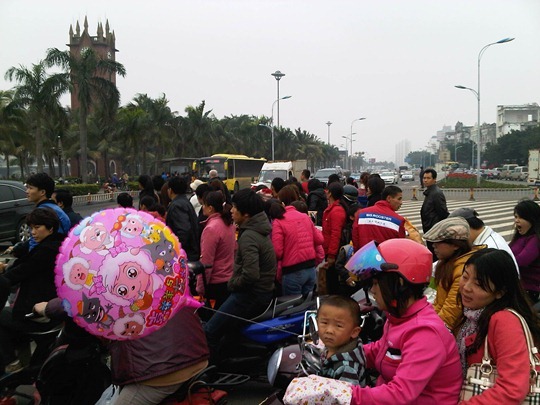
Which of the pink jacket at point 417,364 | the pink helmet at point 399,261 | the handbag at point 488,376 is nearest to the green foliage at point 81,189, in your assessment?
the pink helmet at point 399,261

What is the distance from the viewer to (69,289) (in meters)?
2.17

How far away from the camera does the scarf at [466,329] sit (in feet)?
7.06

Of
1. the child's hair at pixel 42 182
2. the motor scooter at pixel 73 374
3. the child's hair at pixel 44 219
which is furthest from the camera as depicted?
the child's hair at pixel 42 182

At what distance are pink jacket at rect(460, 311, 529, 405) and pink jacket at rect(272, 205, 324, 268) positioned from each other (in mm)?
2852

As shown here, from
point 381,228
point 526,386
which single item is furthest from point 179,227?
point 526,386

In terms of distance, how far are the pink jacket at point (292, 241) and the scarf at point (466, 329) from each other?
96.1 inches

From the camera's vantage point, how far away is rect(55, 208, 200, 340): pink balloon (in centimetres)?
211

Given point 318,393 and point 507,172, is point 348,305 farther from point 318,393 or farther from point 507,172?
point 507,172

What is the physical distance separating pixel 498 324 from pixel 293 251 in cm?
289

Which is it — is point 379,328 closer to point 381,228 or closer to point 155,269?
point 381,228

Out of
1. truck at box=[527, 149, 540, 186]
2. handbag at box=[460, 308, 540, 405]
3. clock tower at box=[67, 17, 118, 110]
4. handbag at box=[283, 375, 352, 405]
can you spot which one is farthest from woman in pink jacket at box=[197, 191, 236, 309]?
clock tower at box=[67, 17, 118, 110]

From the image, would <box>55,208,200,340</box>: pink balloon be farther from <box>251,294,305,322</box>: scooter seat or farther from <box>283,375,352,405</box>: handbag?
<box>251,294,305,322</box>: scooter seat

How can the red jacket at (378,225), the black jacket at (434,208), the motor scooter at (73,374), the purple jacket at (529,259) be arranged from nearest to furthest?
the motor scooter at (73,374) → the purple jacket at (529,259) → the red jacket at (378,225) → the black jacket at (434,208)

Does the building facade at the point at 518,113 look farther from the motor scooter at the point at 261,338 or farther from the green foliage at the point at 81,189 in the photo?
the motor scooter at the point at 261,338
